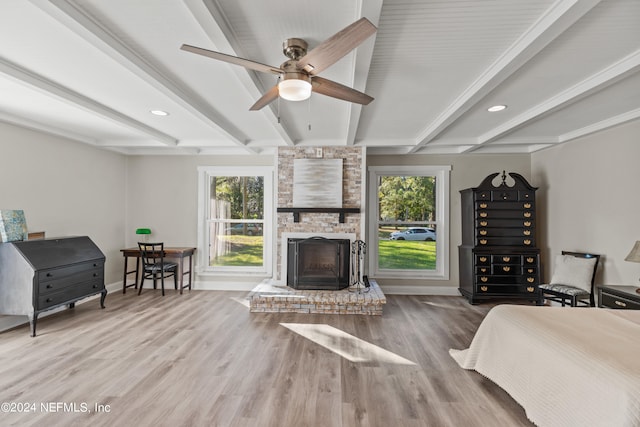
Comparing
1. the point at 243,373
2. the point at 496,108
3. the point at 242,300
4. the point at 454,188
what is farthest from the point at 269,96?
the point at 454,188

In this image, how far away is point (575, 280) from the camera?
388 cm

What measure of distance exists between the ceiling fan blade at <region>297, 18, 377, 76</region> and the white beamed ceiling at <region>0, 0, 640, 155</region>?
0.19 meters

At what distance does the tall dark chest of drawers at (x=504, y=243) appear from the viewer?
4.64m

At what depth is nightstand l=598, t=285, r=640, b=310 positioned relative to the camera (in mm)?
2947

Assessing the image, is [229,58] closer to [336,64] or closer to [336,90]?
[336,90]

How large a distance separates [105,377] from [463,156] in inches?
225

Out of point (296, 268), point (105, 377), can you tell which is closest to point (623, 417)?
point (105, 377)

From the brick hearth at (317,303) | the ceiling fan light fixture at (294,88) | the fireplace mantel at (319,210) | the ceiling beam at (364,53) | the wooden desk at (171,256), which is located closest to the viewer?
the ceiling beam at (364,53)

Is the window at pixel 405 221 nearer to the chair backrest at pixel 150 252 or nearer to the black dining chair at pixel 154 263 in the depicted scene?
the black dining chair at pixel 154 263

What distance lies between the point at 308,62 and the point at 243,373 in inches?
98.9

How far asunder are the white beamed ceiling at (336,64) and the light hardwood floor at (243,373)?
246cm

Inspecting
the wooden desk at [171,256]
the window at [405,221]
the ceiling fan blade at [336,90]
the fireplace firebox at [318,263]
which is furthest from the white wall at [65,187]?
the window at [405,221]

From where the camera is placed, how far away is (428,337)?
3.46 m

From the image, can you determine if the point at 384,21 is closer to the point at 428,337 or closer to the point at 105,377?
the point at 428,337
